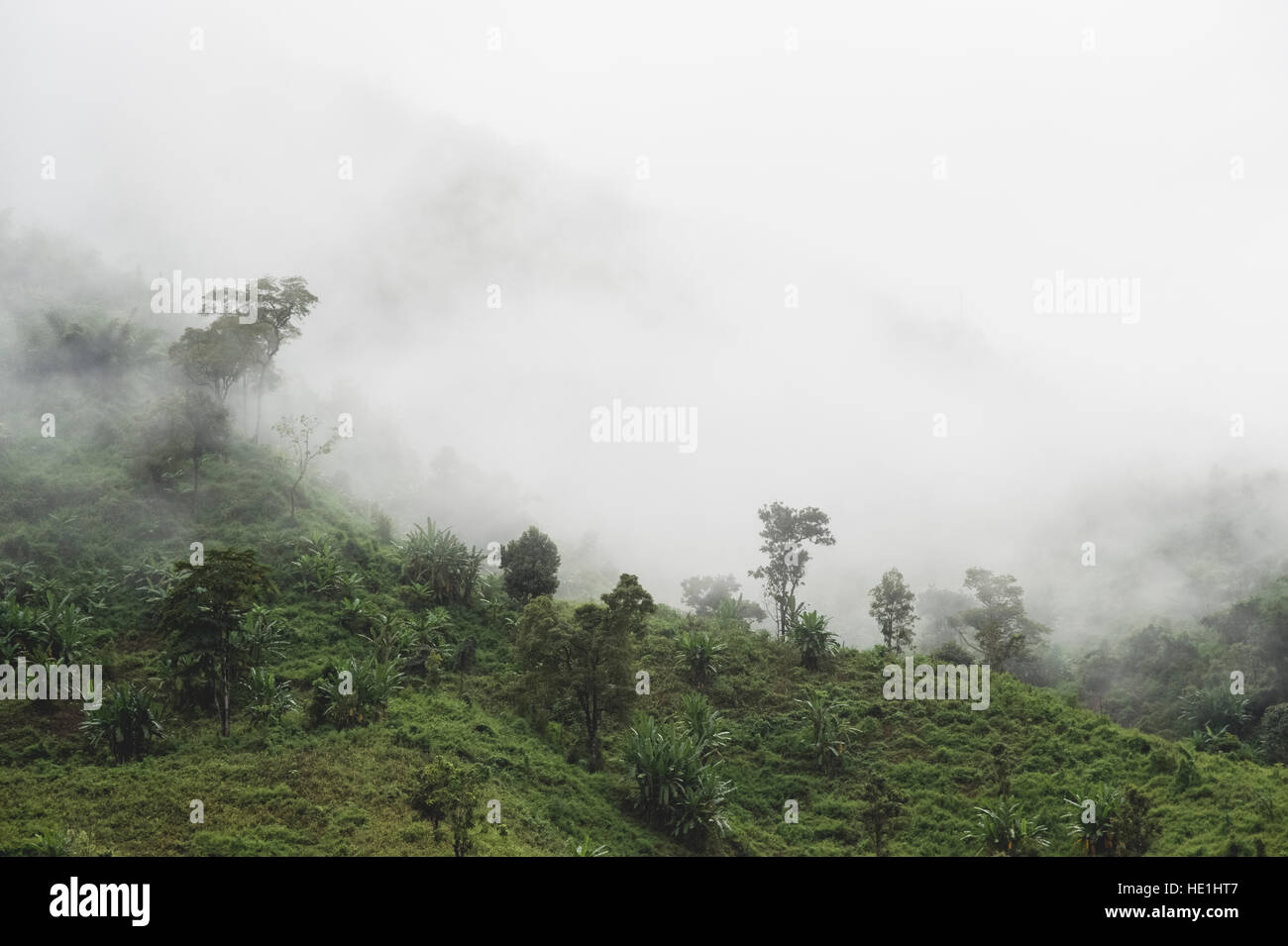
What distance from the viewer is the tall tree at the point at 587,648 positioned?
30.7 metres

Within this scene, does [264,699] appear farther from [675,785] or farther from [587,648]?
[675,785]

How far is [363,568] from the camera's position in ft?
135

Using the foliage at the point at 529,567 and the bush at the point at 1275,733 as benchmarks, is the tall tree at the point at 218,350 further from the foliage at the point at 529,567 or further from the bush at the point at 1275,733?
the bush at the point at 1275,733

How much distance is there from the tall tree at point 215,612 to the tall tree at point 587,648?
31.3 feet

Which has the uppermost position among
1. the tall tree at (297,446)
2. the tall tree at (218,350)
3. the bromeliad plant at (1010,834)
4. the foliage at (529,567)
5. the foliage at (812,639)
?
the tall tree at (218,350)

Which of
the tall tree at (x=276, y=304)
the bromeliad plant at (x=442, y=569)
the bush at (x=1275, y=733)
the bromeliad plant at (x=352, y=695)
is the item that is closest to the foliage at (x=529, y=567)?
the bromeliad plant at (x=442, y=569)

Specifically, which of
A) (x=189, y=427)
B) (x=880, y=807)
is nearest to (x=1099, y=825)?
(x=880, y=807)

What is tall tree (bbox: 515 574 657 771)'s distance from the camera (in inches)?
1207

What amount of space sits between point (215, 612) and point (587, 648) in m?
12.7

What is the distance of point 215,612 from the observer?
27453 mm

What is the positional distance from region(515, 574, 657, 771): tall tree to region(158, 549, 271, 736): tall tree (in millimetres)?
9548

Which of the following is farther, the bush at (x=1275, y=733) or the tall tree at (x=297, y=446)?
the tall tree at (x=297, y=446)

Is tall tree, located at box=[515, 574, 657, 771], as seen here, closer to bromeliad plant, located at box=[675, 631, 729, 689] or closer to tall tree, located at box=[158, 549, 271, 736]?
bromeliad plant, located at box=[675, 631, 729, 689]
